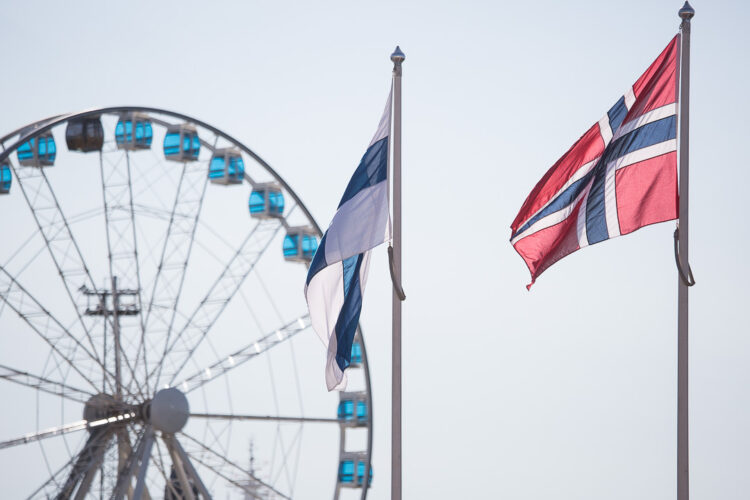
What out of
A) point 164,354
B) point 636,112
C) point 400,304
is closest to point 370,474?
point 164,354

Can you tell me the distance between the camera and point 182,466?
3475cm

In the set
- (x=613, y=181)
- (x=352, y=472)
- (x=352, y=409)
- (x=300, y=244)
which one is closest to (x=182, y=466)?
(x=352, y=472)

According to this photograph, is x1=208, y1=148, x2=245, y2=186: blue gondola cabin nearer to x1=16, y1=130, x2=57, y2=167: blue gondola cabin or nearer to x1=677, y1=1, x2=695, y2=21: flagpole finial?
x1=16, y1=130, x2=57, y2=167: blue gondola cabin

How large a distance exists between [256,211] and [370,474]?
19.8 ft

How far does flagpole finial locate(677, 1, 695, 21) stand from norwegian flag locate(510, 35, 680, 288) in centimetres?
28

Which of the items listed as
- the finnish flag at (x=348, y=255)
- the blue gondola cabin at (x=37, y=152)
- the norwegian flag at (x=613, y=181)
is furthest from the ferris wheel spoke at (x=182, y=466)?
the norwegian flag at (x=613, y=181)

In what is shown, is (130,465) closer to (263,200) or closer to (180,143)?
(180,143)

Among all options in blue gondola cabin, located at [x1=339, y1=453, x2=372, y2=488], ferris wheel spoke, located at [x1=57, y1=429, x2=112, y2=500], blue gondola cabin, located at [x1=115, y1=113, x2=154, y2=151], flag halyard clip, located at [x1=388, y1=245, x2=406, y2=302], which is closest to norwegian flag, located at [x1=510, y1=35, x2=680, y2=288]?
flag halyard clip, located at [x1=388, y1=245, x2=406, y2=302]

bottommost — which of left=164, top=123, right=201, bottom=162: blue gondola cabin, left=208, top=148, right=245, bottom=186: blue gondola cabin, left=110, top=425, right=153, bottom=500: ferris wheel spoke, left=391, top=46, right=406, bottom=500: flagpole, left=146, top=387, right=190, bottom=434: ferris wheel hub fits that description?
left=110, top=425, right=153, bottom=500: ferris wheel spoke

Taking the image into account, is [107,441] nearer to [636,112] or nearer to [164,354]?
[164,354]

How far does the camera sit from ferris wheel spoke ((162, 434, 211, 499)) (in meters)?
34.5

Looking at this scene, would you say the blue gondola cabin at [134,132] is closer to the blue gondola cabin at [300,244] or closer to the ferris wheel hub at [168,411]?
the blue gondola cabin at [300,244]

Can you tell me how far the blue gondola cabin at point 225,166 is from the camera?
37.2 meters

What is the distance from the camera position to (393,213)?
23172 mm
